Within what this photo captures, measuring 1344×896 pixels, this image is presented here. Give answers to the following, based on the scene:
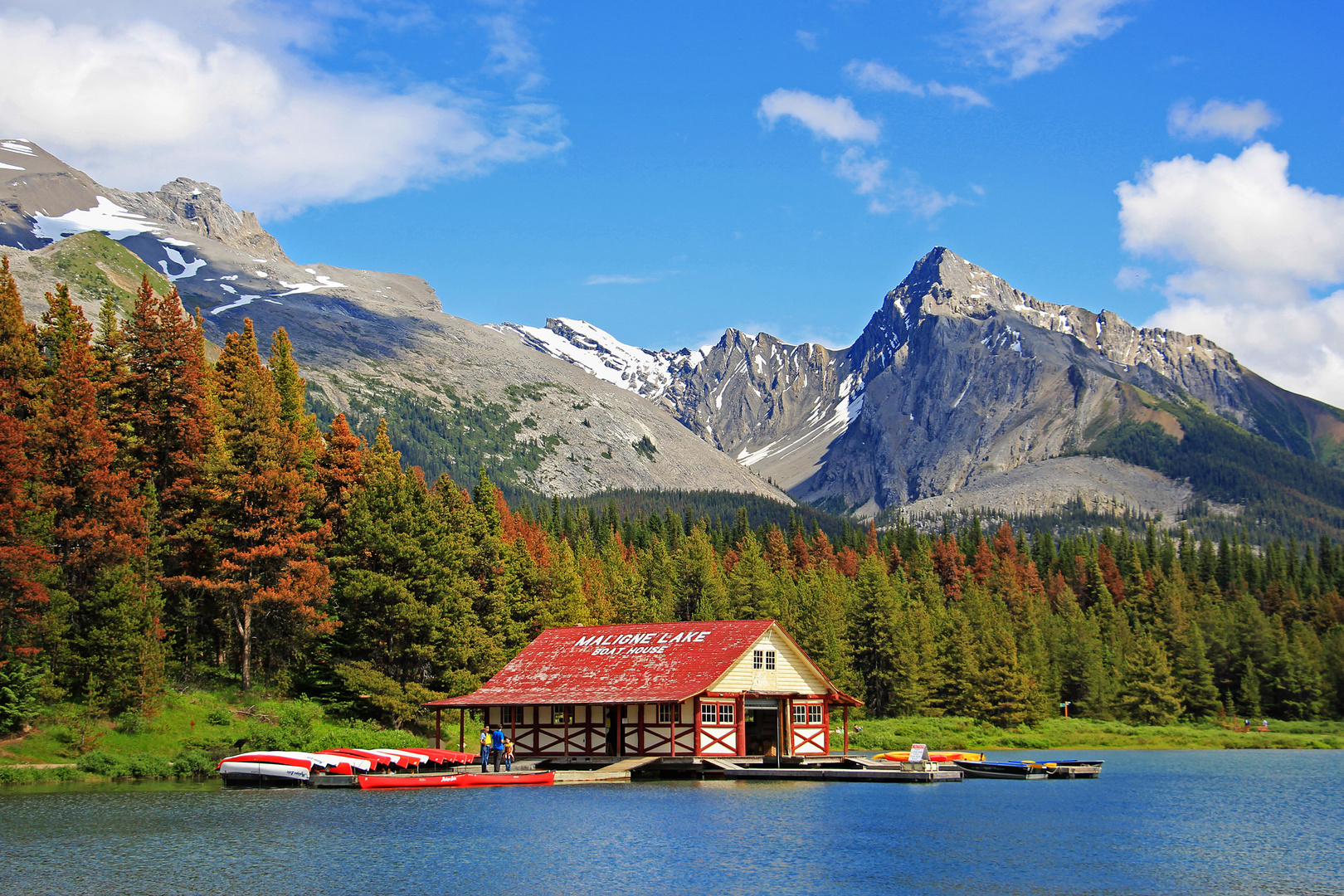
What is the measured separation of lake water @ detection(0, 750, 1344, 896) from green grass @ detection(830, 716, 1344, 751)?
3219 cm

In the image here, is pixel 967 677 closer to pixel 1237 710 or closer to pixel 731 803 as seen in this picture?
pixel 1237 710

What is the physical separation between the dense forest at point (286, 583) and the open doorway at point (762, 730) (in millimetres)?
18009

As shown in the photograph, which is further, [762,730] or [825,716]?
[762,730]

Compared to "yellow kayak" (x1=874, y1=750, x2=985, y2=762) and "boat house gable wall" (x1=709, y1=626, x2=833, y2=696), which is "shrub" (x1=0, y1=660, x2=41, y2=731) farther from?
"yellow kayak" (x1=874, y1=750, x2=985, y2=762)

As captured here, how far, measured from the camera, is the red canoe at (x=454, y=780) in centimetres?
5525

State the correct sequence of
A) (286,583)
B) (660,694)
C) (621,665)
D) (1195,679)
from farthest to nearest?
(1195,679) → (286,583) → (621,665) → (660,694)

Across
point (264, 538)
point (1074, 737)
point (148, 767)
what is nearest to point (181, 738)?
point (148, 767)

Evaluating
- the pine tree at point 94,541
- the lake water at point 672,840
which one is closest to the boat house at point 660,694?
the lake water at point 672,840

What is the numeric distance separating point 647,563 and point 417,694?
64.8 metres

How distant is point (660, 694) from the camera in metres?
61.1

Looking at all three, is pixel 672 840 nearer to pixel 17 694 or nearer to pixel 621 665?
pixel 621 665

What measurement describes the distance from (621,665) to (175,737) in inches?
993

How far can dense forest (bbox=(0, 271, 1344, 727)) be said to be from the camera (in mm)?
59125

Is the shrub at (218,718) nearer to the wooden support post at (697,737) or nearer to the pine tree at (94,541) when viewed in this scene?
the pine tree at (94,541)
